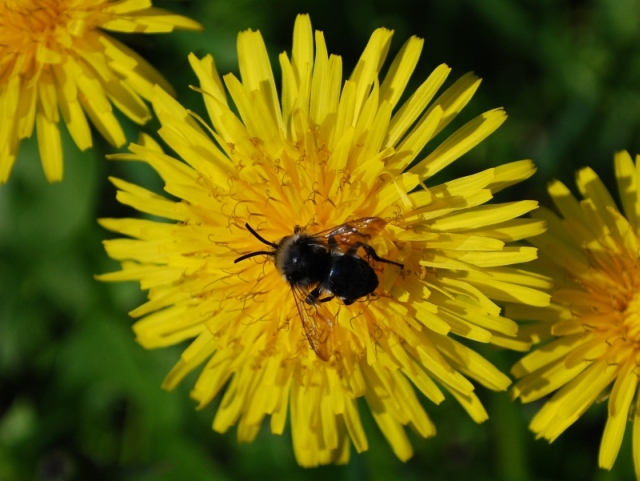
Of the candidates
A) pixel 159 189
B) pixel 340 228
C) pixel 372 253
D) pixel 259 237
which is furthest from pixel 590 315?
pixel 159 189

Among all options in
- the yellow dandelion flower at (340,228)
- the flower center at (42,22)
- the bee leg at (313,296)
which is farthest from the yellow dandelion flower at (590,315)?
the flower center at (42,22)

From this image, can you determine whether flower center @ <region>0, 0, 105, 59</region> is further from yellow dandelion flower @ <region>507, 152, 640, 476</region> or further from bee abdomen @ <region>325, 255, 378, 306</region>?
yellow dandelion flower @ <region>507, 152, 640, 476</region>

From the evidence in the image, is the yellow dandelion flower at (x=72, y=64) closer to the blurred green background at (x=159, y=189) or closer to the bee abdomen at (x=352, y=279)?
the blurred green background at (x=159, y=189)

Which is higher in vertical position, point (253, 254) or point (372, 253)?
point (253, 254)

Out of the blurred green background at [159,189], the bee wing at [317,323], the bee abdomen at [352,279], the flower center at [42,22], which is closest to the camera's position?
the bee abdomen at [352,279]

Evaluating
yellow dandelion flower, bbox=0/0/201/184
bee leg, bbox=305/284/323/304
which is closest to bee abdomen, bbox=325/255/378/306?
bee leg, bbox=305/284/323/304

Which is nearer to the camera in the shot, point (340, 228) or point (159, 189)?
point (340, 228)

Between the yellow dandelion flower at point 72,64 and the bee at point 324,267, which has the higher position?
the yellow dandelion flower at point 72,64

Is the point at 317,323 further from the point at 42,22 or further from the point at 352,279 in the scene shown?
the point at 42,22
